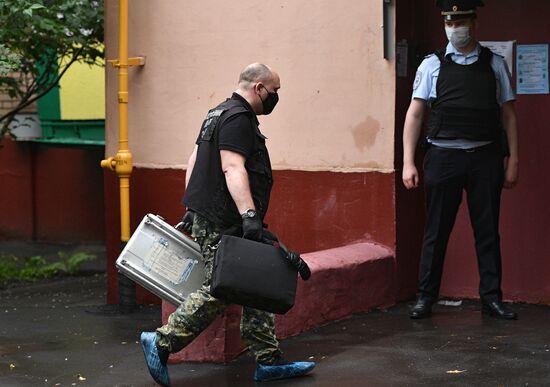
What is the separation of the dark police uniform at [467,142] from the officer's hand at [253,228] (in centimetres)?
182

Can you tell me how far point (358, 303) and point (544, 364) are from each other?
176cm

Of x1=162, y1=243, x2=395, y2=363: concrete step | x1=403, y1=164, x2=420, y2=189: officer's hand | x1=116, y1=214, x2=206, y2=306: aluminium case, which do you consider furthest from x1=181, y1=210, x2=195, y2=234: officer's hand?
x1=403, y1=164, x2=420, y2=189: officer's hand

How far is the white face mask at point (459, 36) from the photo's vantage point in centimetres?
708

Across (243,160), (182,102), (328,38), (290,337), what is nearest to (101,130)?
(182,102)

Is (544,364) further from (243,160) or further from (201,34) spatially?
Answer: (201,34)

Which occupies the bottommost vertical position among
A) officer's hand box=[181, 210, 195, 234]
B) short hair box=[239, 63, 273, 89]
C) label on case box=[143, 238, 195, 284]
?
label on case box=[143, 238, 195, 284]

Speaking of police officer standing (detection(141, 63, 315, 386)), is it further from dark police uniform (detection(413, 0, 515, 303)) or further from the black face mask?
dark police uniform (detection(413, 0, 515, 303))

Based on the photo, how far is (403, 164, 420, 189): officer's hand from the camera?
7.15 m

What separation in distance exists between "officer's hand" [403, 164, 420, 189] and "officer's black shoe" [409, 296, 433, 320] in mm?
777

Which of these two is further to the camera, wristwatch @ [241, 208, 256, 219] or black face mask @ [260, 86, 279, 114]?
black face mask @ [260, 86, 279, 114]

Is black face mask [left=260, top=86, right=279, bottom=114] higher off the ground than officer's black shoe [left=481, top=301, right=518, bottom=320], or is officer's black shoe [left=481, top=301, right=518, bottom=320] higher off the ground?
black face mask [left=260, top=86, right=279, bottom=114]

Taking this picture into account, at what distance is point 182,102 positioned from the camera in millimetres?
8570

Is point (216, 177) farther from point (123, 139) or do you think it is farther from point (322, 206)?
point (123, 139)

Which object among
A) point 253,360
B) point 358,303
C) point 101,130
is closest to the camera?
point 253,360
